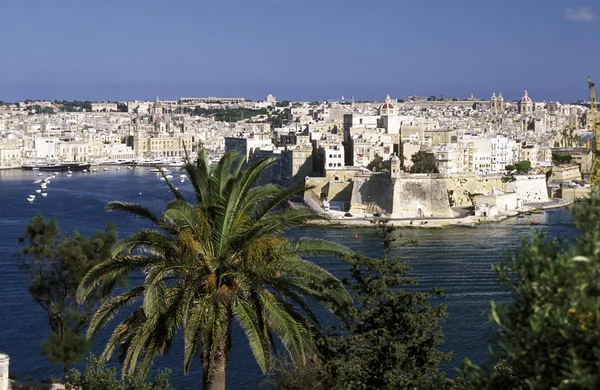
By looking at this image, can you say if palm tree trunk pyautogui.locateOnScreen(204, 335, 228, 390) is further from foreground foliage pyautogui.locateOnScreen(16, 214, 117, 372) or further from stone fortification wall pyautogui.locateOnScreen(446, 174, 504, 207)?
stone fortification wall pyautogui.locateOnScreen(446, 174, 504, 207)

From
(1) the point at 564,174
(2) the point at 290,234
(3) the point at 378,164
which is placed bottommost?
(2) the point at 290,234

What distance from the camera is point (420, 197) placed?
18.7 meters

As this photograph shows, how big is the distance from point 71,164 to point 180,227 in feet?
119

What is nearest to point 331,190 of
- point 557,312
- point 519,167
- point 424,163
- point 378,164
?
point 378,164

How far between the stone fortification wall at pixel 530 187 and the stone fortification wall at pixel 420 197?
2.70 m

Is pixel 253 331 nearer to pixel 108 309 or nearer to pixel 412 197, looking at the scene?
pixel 108 309

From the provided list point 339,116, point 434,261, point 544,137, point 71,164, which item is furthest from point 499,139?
point 71,164

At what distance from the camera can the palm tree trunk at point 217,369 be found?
3.28 m

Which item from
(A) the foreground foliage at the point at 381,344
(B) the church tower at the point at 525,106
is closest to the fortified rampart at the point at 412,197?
(A) the foreground foliage at the point at 381,344

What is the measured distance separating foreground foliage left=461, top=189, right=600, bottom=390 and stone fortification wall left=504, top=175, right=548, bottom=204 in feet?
63.5

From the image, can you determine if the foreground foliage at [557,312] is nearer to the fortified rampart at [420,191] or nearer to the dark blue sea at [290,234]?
the dark blue sea at [290,234]

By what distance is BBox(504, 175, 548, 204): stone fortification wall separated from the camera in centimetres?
2114

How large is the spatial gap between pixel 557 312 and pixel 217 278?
1697 mm

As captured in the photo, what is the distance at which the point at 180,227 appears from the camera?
3.30 meters
